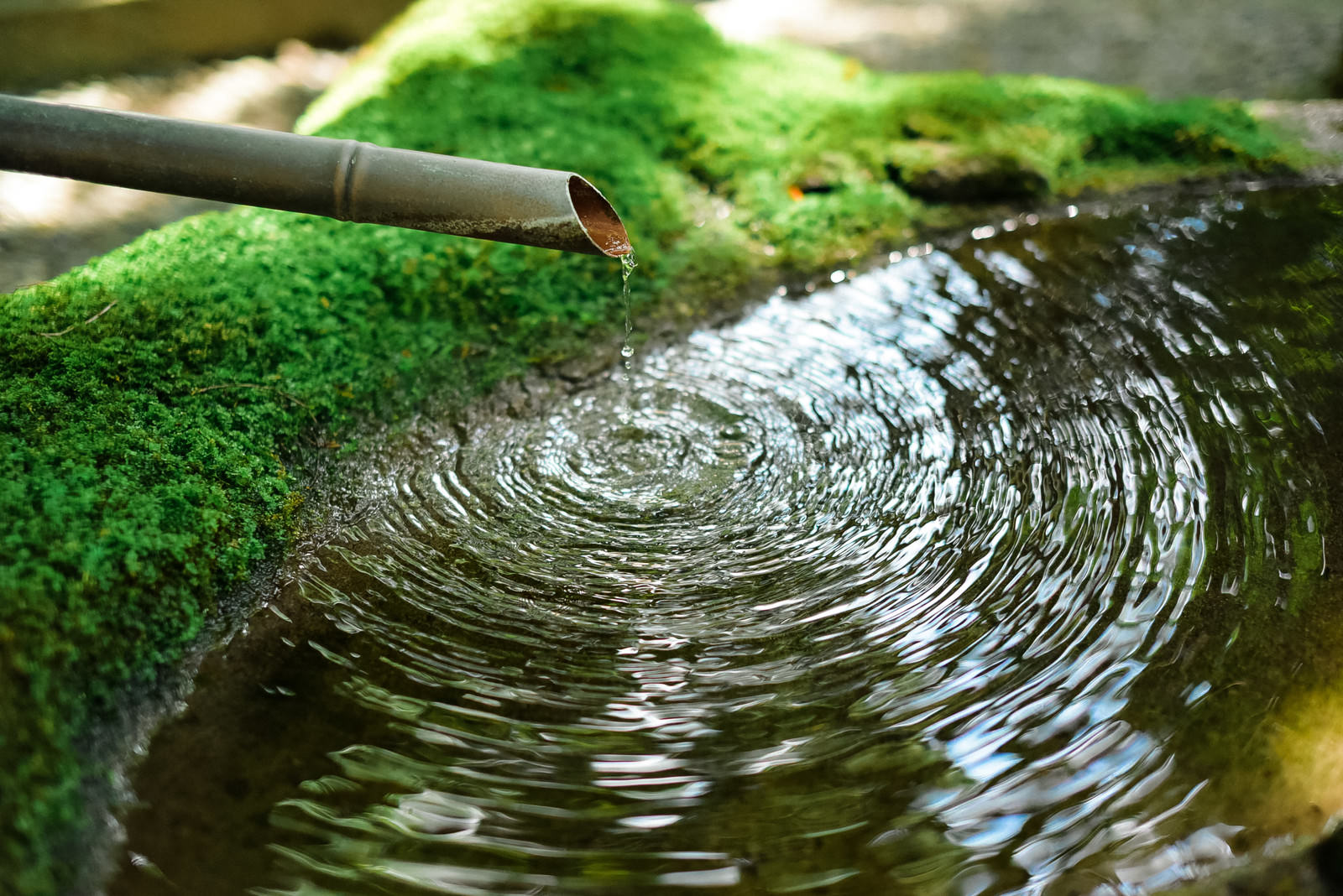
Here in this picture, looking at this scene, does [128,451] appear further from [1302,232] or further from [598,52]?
[1302,232]

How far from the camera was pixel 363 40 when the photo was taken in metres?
8.13

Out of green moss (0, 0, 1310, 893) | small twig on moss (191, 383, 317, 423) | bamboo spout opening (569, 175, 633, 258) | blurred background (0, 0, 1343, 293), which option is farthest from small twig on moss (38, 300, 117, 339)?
bamboo spout opening (569, 175, 633, 258)

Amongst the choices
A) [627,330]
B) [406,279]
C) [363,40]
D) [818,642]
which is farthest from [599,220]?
[363,40]

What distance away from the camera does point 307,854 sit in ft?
7.11

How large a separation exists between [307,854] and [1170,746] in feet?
7.17

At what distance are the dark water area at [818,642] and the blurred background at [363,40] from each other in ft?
9.39

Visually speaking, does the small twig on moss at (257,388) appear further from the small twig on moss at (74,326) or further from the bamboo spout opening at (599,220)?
the bamboo spout opening at (599,220)

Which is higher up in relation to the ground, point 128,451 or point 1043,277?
point 1043,277

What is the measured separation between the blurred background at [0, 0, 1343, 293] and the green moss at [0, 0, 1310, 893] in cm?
93

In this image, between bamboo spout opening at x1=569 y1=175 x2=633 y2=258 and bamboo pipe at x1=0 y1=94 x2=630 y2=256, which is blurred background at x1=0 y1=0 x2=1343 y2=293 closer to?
bamboo pipe at x1=0 y1=94 x2=630 y2=256

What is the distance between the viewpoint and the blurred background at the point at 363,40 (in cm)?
596

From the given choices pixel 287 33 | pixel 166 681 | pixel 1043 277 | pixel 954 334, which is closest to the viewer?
pixel 166 681

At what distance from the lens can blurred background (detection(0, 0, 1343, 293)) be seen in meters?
5.96

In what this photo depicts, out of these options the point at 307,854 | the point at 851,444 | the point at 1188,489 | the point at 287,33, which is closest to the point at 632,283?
the point at 851,444
